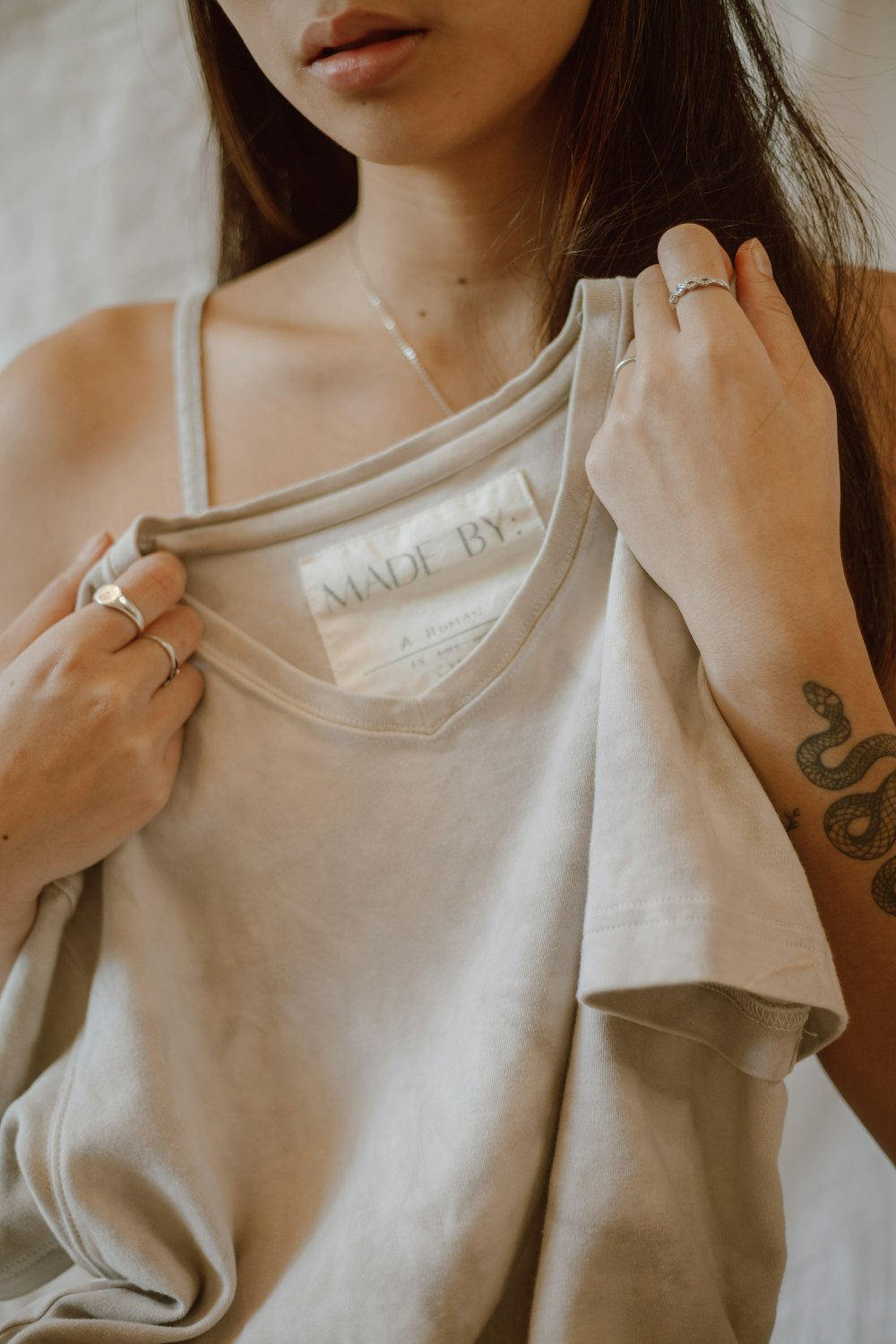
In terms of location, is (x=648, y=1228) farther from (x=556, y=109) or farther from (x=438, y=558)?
(x=556, y=109)

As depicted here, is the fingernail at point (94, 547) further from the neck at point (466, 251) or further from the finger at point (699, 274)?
the finger at point (699, 274)

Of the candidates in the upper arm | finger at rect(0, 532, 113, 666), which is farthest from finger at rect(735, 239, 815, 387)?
finger at rect(0, 532, 113, 666)

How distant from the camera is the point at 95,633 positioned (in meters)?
0.74

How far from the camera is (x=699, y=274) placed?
0.65 meters

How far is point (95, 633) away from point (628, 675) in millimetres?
386

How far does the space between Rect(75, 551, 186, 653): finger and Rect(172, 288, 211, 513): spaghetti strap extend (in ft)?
0.21

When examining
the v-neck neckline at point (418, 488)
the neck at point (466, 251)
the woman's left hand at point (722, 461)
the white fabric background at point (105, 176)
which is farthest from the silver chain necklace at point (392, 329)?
the white fabric background at point (105, 176)

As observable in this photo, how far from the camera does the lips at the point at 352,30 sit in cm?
66

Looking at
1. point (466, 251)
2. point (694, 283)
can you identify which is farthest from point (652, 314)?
point (466, 251)

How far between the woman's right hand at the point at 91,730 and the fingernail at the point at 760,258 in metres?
0.45

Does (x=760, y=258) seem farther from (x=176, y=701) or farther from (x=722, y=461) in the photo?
(x=176, y=701)

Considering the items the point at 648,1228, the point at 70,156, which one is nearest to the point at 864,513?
the point at 648,1228

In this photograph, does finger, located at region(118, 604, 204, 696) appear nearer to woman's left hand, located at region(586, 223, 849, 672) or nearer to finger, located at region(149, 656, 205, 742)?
finger, located at region(149, 656, 205, 742)

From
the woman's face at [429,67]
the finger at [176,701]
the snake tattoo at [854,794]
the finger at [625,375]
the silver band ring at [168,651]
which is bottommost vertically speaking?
the snake tattoo at [854,794]
